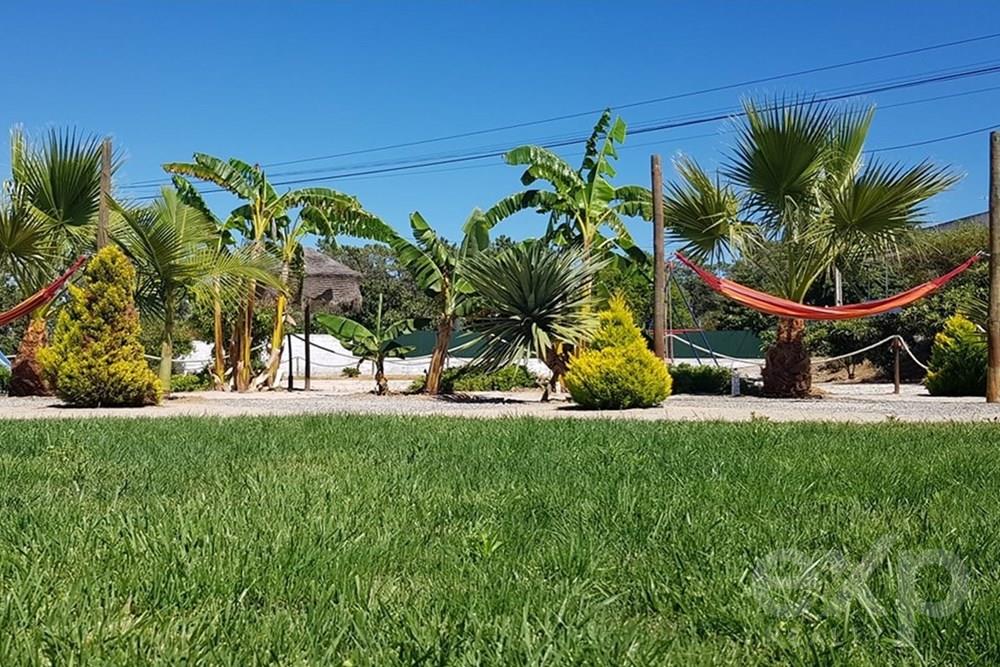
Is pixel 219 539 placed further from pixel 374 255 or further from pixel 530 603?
pixel 374 255

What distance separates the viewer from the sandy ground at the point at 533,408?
11.0 metres

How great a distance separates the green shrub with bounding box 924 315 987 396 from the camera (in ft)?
50.6

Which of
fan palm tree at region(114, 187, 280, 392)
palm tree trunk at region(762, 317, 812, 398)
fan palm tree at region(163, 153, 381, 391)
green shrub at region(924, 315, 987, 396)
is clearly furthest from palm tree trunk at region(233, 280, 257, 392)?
green shrub at region(924, 315, 987, 396)

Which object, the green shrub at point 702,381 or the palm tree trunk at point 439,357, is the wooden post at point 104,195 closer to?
the palm tree trunk at point 439,357

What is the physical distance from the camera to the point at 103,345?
13141mm

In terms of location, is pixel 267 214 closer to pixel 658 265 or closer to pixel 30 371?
pixel 30 371

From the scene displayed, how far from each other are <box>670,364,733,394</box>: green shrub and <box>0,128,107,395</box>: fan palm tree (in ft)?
37.7

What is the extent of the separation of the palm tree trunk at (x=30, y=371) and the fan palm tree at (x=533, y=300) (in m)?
8.03

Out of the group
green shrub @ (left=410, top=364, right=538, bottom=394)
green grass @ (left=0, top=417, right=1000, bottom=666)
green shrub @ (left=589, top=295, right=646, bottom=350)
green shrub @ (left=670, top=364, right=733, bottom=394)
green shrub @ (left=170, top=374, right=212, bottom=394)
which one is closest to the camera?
green grass @ (left=0, top=417, right=1000, bottom=666)

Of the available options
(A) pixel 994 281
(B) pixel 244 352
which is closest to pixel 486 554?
(A) pixel 994 281

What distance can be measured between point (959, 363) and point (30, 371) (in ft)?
54.7

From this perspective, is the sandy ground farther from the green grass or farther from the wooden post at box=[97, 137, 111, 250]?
the green grass

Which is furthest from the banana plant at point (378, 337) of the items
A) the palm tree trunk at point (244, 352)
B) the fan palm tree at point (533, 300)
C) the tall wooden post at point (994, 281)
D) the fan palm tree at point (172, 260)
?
the tall wooden post at point (994, 281)

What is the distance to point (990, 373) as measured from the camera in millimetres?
13078
